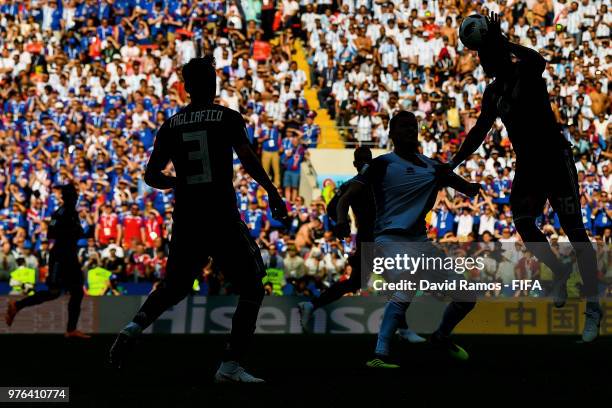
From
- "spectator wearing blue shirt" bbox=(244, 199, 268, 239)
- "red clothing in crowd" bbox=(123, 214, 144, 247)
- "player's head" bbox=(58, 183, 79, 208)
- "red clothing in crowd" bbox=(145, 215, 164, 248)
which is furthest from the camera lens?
"spectator wearing blue shirt" bbox=(244, 199, 268, 239)

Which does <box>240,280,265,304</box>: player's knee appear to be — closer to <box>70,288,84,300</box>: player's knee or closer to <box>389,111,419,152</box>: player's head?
<box>389,111,419,152</box>: player's head

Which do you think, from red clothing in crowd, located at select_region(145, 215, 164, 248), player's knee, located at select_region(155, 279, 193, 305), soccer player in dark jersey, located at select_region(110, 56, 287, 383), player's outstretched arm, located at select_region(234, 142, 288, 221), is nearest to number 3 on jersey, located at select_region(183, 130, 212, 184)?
soccer player in dark jersey, located at select_region(110, 56, 287, 383)

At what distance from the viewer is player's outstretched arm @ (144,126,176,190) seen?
9461 mm

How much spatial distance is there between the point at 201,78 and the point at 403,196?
2235mm

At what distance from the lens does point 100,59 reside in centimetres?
2978

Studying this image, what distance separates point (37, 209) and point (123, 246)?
2.60 m

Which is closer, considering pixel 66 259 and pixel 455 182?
pixel 455 182

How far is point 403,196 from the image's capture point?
1056 cm

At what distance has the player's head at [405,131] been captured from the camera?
10.5m

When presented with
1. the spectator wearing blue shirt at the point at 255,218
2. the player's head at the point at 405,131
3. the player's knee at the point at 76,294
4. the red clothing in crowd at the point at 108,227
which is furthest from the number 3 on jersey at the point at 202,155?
the spectator wearing blue shirt at the point at 255,218

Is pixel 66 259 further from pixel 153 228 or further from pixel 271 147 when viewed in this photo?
pixel 271 147

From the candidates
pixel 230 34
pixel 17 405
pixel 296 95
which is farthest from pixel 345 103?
pixel 17 405

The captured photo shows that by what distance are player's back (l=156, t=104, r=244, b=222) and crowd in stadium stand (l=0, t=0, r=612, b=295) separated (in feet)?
41.6

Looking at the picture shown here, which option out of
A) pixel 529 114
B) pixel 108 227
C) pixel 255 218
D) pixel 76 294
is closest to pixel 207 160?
pixel 529 114
